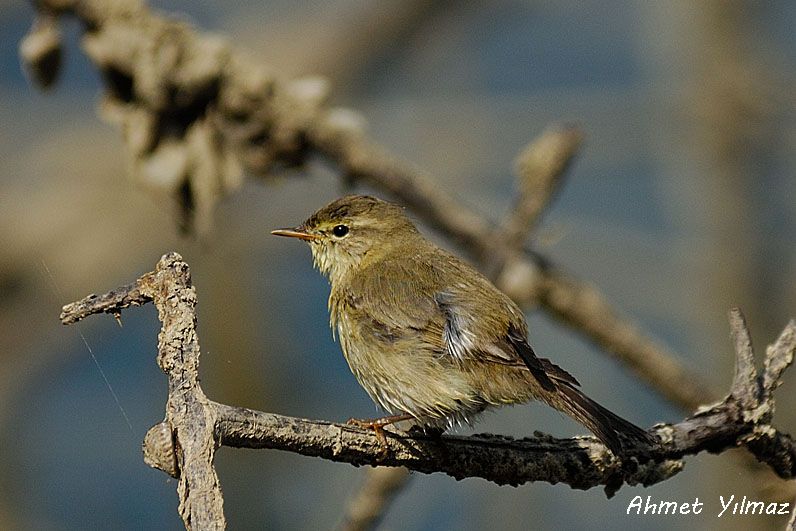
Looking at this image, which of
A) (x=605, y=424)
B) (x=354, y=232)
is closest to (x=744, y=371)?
(x=605, y=424)

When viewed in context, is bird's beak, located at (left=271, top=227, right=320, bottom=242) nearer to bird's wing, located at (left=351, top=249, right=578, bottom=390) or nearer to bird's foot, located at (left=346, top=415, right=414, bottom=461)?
bird's wing, located at (left=351, top=249, right=578, bottom=390)

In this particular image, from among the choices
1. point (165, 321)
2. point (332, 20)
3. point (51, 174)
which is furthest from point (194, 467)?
point (332, 20)

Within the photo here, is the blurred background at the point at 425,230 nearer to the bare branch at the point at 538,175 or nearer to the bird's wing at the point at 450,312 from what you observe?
the bare branch at the point at 538,175

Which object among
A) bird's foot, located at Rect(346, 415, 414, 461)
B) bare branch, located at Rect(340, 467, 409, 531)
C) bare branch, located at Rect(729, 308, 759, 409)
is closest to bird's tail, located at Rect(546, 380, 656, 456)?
bare branch, located at Rect(729, 308, 759, 409)

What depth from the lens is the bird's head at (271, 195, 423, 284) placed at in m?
4.52

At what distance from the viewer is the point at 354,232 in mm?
4551

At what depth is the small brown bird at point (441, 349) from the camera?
11.5 feet

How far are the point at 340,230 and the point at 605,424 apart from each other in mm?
1747

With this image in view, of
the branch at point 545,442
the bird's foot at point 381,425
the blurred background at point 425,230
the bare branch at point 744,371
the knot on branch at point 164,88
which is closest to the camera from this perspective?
the branch at point 545,442

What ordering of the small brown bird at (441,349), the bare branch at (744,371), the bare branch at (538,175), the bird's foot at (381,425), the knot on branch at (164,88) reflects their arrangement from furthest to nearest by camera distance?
the bare branch at (538,175) → the knot on branch at (164,88) → the small brown bird at (441,349) → the bare branch at (744,371) → the bird's foot at (381,425)

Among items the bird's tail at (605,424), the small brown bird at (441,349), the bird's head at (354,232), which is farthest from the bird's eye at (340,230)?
the bird's tail at (605,424)

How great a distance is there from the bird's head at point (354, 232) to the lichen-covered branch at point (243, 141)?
0.26m

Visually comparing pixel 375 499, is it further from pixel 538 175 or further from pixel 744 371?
pixel 538 175

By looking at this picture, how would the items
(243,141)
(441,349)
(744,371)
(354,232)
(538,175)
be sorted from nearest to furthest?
A: (744,371) < (441,349) < (354,232) < (243,141) < (538,175)
